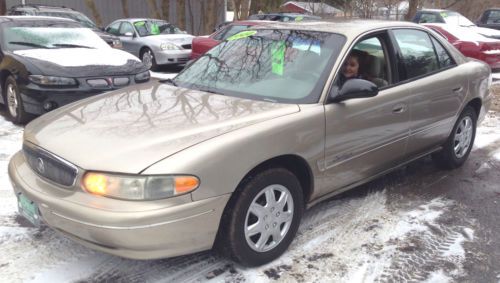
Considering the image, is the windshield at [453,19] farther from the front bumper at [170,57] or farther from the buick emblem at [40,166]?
the buick emblem at [40,166]

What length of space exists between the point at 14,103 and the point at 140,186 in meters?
4.95

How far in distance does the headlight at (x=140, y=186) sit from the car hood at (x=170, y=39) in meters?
10.7

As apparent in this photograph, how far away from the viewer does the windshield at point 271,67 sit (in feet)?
11.6

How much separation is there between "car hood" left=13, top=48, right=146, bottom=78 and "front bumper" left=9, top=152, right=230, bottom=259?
388 centimetres

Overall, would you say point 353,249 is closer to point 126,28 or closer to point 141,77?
point 141,77

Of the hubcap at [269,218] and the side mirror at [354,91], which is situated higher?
the side mirror at [354,91]

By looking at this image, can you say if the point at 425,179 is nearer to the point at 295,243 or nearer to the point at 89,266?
the point at 295,243

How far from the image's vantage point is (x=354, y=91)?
347 centimetres


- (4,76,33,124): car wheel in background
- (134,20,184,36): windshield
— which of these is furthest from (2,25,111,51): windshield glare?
(134,20,184,36): windshield

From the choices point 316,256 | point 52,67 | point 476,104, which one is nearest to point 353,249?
point 316,256

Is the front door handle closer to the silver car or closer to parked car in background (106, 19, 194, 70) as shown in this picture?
the silver car

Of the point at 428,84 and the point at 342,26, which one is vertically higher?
the point at 342,26

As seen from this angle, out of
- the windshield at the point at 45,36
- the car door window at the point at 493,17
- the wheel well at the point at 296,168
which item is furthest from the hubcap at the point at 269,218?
the car door window at the point at 493,17

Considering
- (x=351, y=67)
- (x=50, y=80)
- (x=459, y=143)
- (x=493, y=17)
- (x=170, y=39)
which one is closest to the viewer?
(x=351, y=67)
